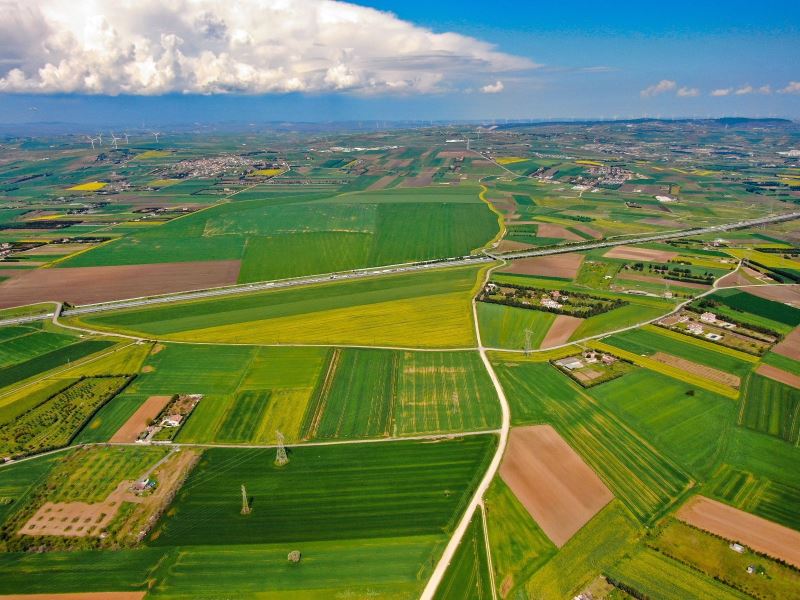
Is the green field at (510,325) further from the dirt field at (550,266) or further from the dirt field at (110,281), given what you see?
the dirt field at (110,281)

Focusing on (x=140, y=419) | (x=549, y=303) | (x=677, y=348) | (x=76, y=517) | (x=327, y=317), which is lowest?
(x=327, y=317)

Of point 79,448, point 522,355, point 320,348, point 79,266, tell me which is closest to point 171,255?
point 79,266

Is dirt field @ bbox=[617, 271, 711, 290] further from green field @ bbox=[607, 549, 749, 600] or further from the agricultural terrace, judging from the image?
green field @ bbox=[607, 549, 749, 600]

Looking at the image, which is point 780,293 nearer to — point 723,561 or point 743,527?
point 743,527

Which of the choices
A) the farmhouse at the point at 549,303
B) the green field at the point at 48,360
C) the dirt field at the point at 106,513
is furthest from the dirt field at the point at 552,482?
the green field at the point at 48,360

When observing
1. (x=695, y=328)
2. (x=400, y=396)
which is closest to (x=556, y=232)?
(x=695, y=328)

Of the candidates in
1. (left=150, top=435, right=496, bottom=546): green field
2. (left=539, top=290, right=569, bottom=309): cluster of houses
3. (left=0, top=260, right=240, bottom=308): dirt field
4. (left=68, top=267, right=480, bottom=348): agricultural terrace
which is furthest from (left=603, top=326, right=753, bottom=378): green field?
(left=0, top=260, right=240, bottom=308): dirt field

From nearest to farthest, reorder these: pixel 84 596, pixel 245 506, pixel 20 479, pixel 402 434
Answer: pixel 84 596 < pixel 245 506 < pixel 20 479 < pixel 402 434
